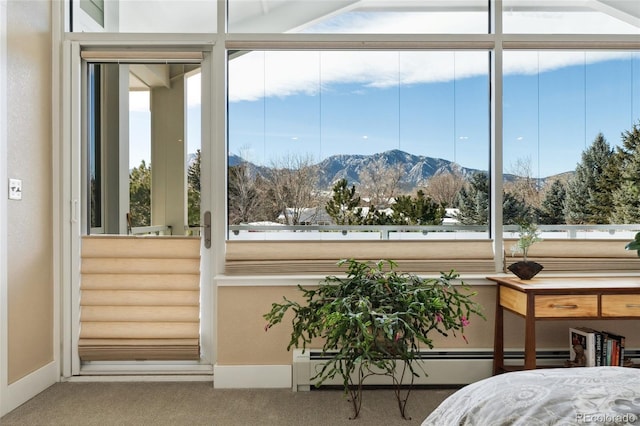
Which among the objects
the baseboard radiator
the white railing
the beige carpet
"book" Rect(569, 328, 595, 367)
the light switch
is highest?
the light switch

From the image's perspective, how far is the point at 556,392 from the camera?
125 cm

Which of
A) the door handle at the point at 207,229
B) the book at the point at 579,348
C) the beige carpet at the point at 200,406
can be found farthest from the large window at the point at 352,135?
the beige carpet at the point at 200,406

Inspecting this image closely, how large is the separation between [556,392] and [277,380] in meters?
2.22

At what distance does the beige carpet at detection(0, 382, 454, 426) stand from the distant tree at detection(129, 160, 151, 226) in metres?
1.13

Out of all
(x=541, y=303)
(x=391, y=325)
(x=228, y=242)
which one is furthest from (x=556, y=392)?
(x=228, y=242)

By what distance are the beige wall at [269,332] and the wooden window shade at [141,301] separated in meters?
0.23

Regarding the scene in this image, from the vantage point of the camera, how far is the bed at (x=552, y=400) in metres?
1.15

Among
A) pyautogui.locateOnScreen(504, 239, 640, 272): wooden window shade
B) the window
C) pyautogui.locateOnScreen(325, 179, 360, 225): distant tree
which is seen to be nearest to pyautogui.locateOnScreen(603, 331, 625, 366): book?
pyautogui.locateOnScreen(504, 239, 640, 272): wooden window shade

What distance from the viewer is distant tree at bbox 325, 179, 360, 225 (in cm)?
345

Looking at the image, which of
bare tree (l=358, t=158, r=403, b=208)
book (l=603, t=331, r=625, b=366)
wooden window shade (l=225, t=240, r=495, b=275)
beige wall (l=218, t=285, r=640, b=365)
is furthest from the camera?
bare tree (l=358, t=158, r=403, b=208)

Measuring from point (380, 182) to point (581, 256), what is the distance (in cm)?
144

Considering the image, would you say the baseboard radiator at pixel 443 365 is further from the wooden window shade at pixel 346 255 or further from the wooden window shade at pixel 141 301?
the wooden window shade at pixel 141 301

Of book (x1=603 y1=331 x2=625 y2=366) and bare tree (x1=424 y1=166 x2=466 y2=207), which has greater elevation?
bare tree (x1=424 y1=166 x2=466 y2=207)

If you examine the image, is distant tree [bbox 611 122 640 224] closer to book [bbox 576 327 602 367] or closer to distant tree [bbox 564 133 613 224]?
distant tree [bbox 564 133 613 224]
